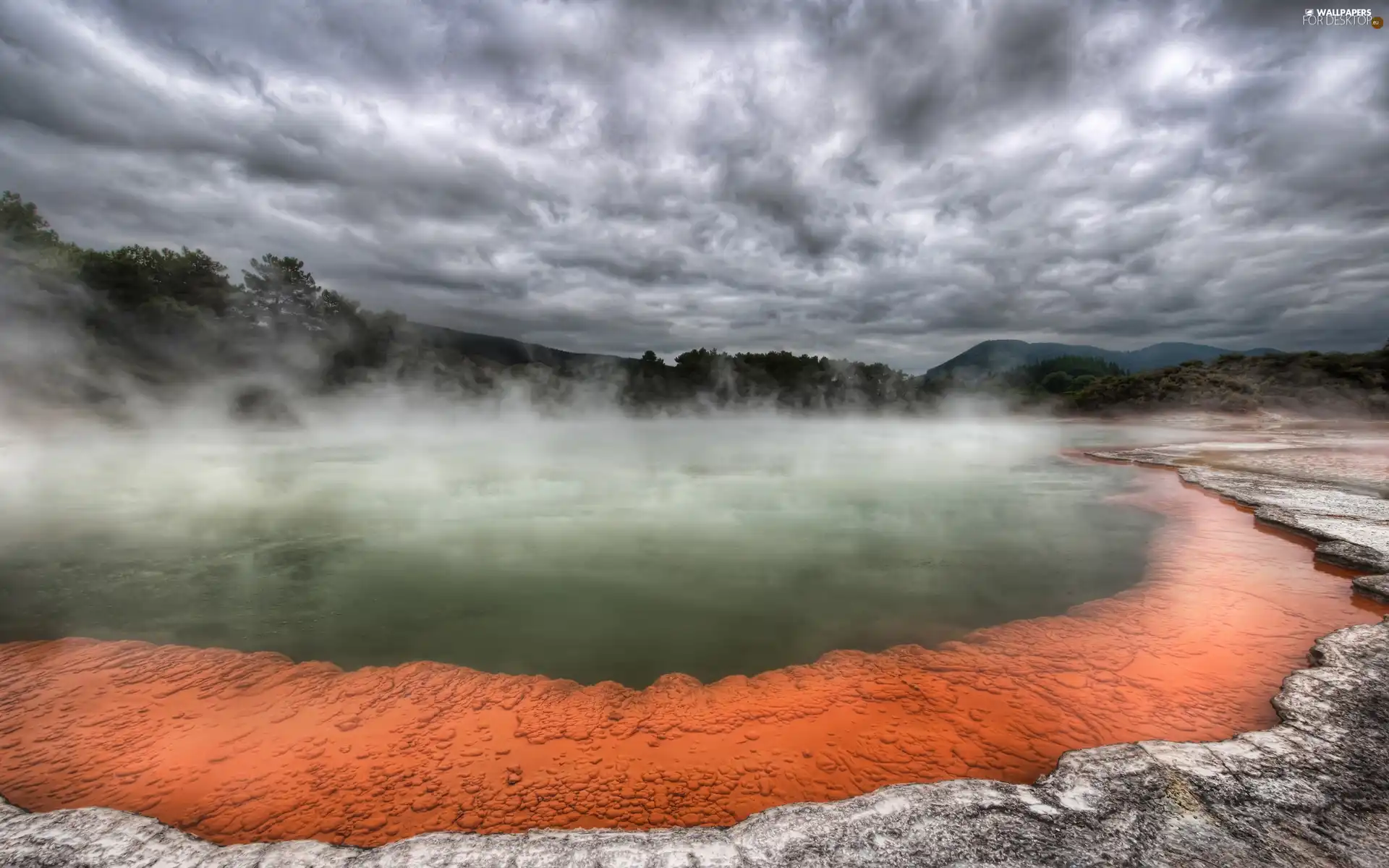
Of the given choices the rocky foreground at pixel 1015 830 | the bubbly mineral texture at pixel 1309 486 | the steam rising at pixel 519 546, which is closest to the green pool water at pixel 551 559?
the steam rising at pixel 519 546

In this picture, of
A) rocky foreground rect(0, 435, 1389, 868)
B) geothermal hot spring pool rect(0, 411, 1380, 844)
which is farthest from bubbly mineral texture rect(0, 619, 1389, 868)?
geothermal hot spring pool rect(0, 411, 1380, 844)

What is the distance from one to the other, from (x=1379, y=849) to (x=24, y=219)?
36.7 metres

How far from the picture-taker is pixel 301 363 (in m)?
A: 33.8

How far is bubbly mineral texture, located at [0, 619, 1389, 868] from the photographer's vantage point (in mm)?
2008

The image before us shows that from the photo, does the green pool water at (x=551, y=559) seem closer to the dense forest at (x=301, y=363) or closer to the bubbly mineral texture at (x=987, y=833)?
the bubbly mineral texture at (x=987, y=833)

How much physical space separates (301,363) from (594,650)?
126 ft

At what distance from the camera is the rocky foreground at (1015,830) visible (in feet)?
6.60

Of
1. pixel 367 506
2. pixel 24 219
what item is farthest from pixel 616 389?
pixel 367 506

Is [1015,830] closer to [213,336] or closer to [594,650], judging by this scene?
[594,650]

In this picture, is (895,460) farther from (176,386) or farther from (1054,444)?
(176,386)

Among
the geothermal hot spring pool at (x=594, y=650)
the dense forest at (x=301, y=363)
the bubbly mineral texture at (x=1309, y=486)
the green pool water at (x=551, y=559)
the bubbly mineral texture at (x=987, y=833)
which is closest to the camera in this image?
the bubbly mineral texture at (x=987, y=833)

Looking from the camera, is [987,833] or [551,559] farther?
[551,559]

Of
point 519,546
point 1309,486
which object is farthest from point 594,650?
point 1309,486

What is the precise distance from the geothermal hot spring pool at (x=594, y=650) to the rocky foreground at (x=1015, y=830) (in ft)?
1.14
